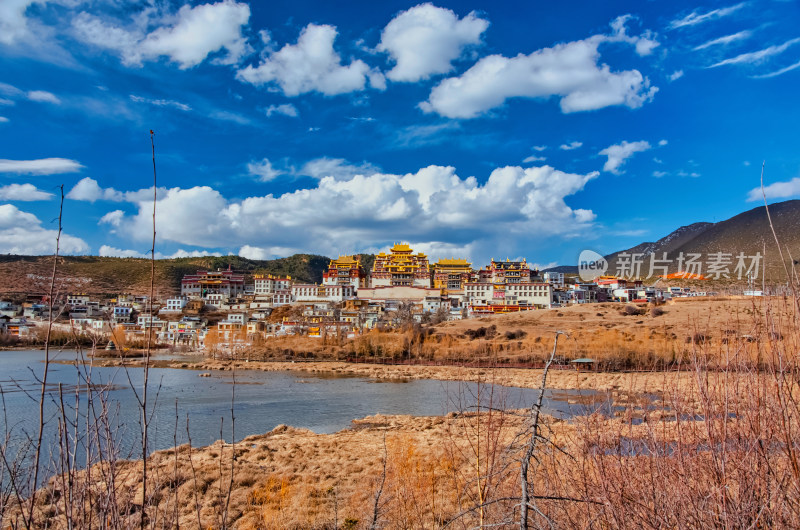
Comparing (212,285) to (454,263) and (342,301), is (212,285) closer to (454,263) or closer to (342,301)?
(342,301)

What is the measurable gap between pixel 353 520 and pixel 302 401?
1587 cm

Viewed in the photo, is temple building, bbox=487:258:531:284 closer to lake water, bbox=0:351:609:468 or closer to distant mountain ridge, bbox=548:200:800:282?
distant mountain ridge, bbox=548:200:800:282

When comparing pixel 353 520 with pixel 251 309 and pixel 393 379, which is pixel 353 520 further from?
pixel 251 309

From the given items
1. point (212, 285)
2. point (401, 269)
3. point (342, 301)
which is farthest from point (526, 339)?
point (212, 285)

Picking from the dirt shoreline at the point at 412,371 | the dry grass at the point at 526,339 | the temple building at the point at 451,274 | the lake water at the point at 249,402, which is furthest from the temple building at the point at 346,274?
the lake water at the point at 249,402

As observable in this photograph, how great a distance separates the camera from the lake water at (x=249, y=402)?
50.3 ft

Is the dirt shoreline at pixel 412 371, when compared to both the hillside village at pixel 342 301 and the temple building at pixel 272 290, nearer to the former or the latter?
the hillside village at pixel 342 301

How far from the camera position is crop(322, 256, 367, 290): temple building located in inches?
2872

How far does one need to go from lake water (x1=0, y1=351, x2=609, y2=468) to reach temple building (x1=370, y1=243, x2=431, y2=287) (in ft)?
125

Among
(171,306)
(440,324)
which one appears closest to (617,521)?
(440,324)

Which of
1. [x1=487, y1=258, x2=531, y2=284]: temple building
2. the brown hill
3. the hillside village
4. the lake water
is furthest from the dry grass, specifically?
the brown hill

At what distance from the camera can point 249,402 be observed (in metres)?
22.4

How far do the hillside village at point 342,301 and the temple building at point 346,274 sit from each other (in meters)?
0.14

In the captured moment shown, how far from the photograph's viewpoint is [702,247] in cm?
8738
